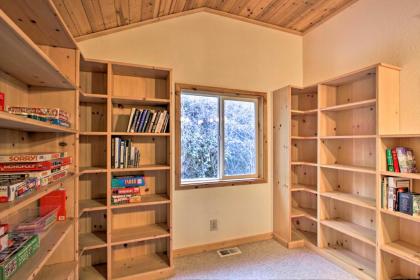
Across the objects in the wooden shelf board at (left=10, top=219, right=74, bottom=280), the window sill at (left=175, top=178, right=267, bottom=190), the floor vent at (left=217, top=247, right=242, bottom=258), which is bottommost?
the floor vent at (left=217, top=247, right=242, bottom=258)

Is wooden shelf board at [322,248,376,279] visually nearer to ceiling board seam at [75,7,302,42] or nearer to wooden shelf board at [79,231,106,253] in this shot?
wooden shelf board at [79,231,106,253]

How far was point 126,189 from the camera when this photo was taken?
210cm

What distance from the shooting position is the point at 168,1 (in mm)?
2217

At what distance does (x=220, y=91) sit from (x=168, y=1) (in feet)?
3.59

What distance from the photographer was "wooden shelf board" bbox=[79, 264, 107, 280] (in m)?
2.01

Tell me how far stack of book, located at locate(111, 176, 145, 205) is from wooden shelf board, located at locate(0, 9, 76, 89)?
Answer: 0.92 meters

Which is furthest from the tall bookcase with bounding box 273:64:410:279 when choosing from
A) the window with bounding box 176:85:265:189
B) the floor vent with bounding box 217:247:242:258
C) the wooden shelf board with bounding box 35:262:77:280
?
the wooden shelf board with bounding box 35:262:77:280

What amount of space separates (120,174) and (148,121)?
0.62m

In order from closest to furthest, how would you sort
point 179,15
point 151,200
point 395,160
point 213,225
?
point 395,160
point 151,200
point 179,15
point 213,225

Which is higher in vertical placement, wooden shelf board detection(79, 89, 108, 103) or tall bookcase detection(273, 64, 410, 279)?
wooden shelf board detection(79, 89, 108, 103)

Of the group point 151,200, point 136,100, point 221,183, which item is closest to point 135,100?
point 136,100

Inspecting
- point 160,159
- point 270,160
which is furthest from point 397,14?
point 160,159

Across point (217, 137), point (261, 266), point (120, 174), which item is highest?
point (217, 137)

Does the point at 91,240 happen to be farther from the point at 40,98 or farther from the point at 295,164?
the point at 295,164
